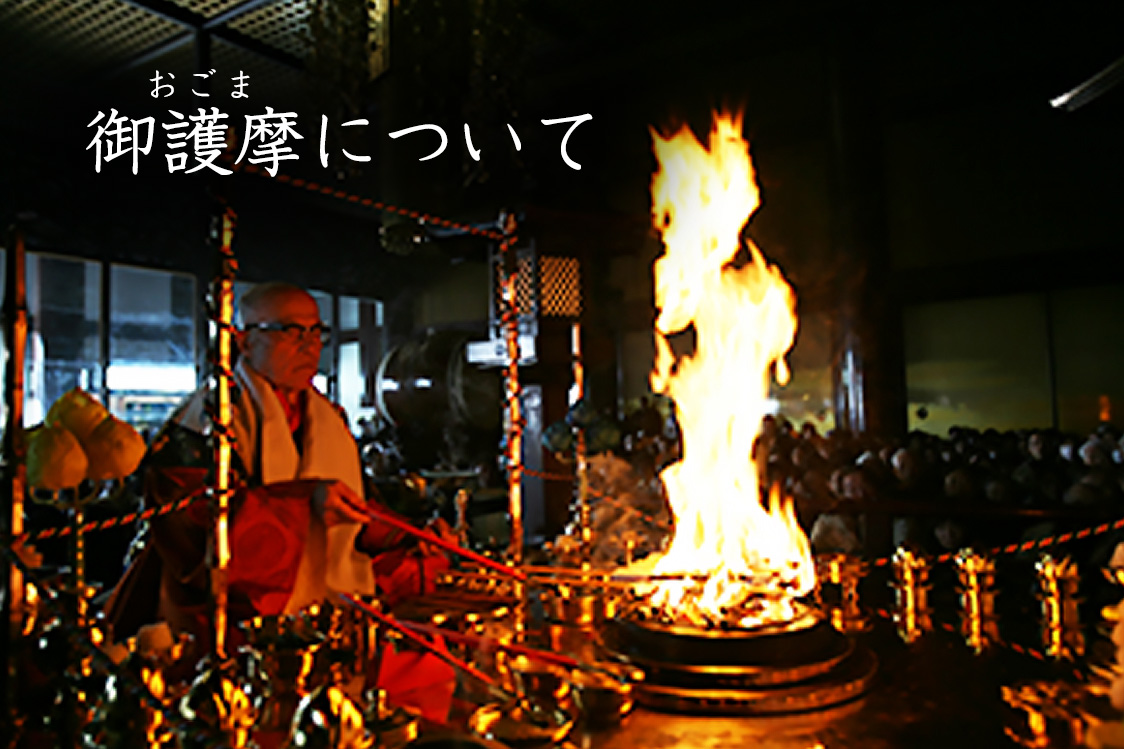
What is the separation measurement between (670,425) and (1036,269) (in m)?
3.28

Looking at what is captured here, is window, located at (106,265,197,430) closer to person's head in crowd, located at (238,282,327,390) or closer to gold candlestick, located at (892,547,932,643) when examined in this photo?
person's head in crowd, located at (238,282,327,390)

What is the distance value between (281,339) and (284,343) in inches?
0.9

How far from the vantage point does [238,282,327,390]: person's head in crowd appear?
344cm

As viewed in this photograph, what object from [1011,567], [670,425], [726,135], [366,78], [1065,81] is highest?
[366,78]

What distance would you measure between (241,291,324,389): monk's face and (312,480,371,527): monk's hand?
0.73 metres

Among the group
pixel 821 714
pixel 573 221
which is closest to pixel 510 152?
pixel 573 221

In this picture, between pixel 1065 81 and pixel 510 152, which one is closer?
pixel 1065 81

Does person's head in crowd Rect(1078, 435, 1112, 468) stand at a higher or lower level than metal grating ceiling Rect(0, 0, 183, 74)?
lower

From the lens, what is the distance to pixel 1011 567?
4.82 metres

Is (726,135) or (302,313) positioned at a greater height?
(726,135)

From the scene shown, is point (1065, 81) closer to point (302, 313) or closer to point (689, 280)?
point (689, 280)

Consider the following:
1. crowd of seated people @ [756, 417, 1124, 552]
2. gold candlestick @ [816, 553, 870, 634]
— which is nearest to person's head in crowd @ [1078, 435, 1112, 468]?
crowd of seated people @ [756, 417, 1124, 552]

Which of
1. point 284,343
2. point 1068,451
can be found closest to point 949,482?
point 1068,451

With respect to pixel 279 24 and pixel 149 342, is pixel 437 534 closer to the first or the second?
pixel 279 24
